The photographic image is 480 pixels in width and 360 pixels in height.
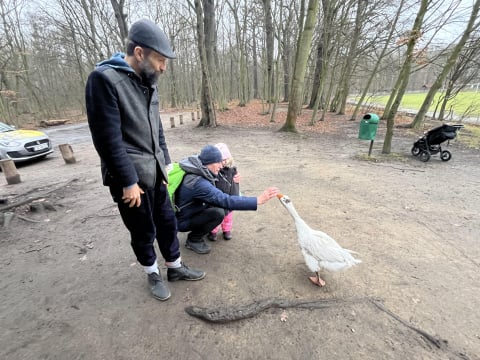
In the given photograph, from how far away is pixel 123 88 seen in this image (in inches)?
63.1

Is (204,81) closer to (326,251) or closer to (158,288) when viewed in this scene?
(158,288)

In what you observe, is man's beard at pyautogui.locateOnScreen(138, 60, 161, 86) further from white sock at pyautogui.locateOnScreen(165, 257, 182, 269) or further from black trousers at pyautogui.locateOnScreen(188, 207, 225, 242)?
white sock at pyautogui.locateOnScreen(165, 257, 182, 269)

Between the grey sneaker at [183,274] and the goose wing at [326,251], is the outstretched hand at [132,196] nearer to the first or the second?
the grey sneaker at [183,274]

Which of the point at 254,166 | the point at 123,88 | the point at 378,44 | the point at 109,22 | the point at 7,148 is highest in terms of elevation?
the point at 109,22

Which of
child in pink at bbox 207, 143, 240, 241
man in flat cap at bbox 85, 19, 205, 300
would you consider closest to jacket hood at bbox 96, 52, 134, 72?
man in flat cap at bbox 85, 19, 205, 300

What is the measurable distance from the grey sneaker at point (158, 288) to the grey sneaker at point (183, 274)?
123mm

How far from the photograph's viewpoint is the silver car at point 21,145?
7.10 m

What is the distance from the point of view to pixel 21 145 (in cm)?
731

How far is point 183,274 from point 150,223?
0.74 metres

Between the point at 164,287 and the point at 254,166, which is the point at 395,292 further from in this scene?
the point at 254,166

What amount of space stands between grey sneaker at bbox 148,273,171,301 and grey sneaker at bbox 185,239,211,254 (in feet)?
2.10

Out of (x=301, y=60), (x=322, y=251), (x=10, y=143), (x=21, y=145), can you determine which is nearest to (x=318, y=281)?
(x=322, y=251)

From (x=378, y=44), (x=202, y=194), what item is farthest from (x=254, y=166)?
(x=378, y=44)

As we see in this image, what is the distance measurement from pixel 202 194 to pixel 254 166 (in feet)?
13.8
